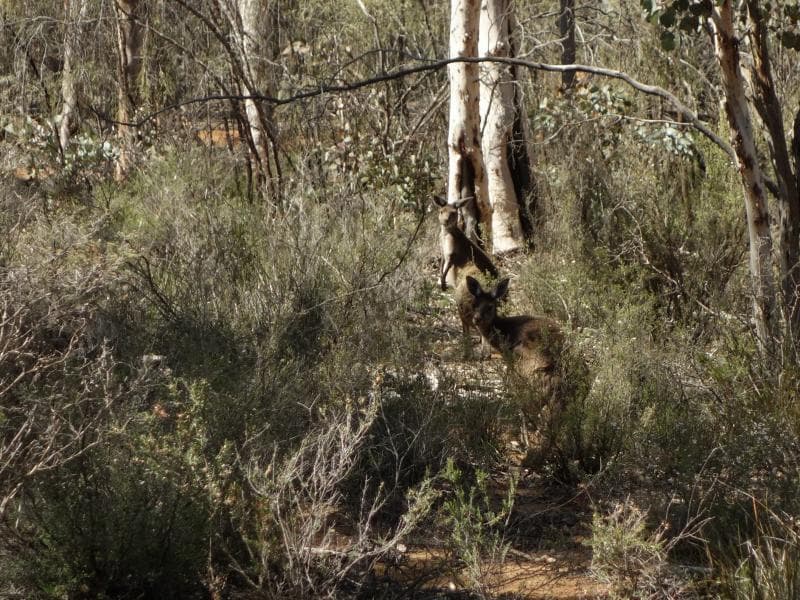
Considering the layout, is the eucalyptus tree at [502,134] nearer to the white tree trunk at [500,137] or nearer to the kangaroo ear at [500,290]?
the white tree trunk at [500,137]

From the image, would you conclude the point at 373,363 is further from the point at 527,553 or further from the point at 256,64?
the point at 256,64

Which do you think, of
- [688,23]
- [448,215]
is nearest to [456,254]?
[448,215]

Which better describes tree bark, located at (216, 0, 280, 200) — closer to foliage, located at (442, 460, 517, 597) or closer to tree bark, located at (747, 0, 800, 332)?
tree bark, located at (747, 0, 800, 332)

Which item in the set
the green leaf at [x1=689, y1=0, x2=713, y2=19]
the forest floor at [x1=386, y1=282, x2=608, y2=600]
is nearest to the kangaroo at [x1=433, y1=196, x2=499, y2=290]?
the forest floor at [x1=386, y1=282, x2=608, y2=600]

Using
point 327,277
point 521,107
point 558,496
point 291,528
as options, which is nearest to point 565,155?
point 521,107

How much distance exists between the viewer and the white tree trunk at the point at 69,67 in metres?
11.9

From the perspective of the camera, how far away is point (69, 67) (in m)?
13.0

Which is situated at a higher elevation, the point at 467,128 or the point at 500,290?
the point at 467,128

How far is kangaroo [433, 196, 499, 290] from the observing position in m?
9.59

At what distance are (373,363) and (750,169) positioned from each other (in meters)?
2.35

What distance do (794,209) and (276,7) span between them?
9880 mm

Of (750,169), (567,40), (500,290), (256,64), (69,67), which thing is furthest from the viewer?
(567,40)

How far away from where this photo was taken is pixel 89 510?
12.9 ft

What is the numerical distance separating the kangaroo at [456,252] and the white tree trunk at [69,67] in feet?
14.7
